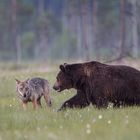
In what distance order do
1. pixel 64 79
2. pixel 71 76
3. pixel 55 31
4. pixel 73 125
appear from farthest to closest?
pixel 55 31 < pixel 64 79 < pixel 71 76 < pixel 73 125

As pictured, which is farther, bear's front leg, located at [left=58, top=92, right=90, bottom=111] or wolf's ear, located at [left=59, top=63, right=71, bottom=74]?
wolf's ear, located at [left=59, top=63, right=71, bottom=74]

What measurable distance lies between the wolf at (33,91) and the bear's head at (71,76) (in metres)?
0.53

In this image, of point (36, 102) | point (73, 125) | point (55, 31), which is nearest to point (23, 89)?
point (36, 102)

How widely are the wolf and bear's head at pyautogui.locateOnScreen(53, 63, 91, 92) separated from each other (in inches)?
21.0

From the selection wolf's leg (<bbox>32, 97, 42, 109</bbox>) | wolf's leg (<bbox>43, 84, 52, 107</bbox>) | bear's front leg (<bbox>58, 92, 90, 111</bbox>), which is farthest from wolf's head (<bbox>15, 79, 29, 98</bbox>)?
bear's front leg (<bbox>58, 92, 90, 111</bbox>)

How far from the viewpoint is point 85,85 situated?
1261 cm

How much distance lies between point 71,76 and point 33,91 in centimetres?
104

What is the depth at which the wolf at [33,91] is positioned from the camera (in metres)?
13.2

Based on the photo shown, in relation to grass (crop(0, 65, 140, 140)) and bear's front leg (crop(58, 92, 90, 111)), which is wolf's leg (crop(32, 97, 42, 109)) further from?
grass (crop(0, 65, 140, 140))

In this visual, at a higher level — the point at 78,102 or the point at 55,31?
the point at 78,102

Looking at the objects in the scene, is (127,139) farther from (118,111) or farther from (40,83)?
(40,83)

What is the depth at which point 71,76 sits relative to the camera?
42.6 ft

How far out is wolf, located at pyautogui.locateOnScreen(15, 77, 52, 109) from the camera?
518 inches

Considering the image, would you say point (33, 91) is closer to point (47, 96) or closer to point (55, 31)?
point (47, 96)
